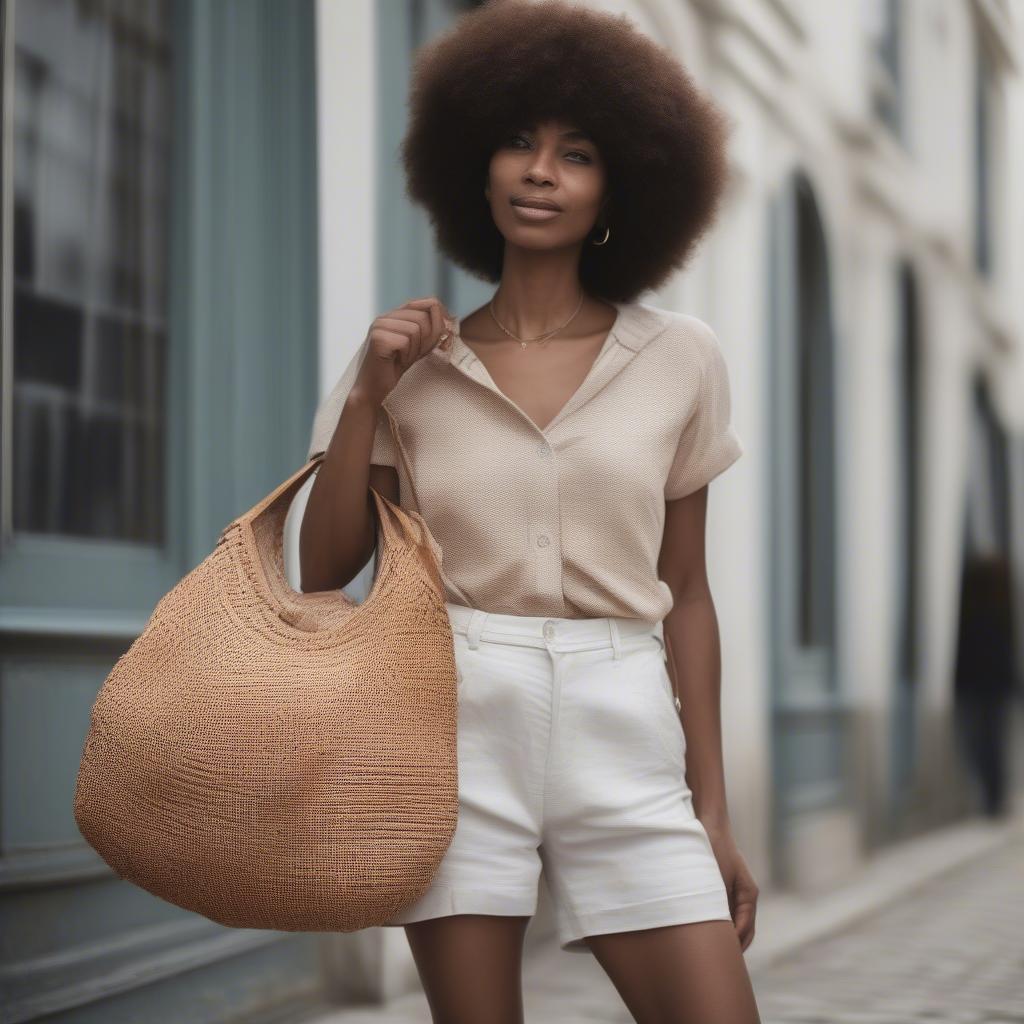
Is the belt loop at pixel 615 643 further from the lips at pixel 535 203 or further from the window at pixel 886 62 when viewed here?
the window at pixel 886 62

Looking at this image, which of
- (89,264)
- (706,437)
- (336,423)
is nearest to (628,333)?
(706,437)

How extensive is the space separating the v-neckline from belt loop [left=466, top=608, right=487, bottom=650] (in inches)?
11.1

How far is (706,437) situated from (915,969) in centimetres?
474

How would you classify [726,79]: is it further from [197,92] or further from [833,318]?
[197,92]

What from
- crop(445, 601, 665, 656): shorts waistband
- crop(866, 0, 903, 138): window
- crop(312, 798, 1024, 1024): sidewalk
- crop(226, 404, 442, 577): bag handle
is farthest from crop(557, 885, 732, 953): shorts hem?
crop(866, 0, 903, 138): window

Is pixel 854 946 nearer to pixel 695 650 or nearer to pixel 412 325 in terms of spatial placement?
pixel 695 650

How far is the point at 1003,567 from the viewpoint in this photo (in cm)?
1379

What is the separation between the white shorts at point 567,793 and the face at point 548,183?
61 cm

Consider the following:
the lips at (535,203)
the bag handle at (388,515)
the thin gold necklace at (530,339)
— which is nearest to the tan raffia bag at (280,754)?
the bag handle at (388,515)

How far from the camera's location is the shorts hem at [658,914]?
8.11 ft

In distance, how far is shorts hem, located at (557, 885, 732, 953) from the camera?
247 cm

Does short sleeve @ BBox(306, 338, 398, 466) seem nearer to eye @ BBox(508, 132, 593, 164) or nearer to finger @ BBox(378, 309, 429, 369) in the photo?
finger @ BBox(378, 309, 429, 369)

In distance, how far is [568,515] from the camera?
2.59 meters

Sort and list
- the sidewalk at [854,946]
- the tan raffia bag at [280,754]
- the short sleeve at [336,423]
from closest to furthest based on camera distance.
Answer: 1. the tan raffia bag at [280,754]
2. the short sleeve at [336,423]
3. the sidewalk at [854,946]
